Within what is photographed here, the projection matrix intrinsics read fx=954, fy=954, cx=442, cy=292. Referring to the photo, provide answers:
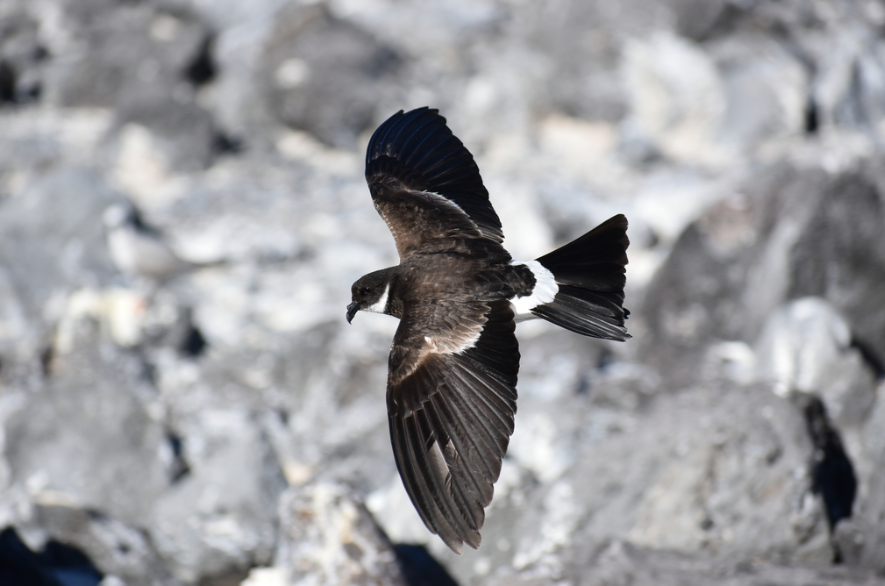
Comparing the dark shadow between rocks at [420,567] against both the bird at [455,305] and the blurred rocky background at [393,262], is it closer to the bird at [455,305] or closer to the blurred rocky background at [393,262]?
the blurred rocky background at [393,262]

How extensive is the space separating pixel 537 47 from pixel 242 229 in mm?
4530

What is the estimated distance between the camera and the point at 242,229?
9734 mm

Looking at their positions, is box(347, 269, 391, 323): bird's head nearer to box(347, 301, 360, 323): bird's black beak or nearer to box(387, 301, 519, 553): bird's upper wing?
box(347, 301, 360, 323): bird's black beak

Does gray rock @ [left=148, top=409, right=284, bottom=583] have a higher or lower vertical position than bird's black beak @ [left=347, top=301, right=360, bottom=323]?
lower

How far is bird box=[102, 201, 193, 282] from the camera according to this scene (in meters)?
9.08

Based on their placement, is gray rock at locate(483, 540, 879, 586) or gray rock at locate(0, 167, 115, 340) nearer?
gray rock at locate(483, 540, 879, 586)

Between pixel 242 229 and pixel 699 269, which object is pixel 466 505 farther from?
pixel 242 229

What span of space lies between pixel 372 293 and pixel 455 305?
570mm

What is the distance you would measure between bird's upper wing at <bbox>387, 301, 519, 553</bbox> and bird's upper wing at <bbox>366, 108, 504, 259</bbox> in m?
0.78

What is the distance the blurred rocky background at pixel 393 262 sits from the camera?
4801 mm

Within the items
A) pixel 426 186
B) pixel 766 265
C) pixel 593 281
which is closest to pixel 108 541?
pixel 426 186

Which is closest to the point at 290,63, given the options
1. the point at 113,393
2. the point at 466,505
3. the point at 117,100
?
the point at 117,100

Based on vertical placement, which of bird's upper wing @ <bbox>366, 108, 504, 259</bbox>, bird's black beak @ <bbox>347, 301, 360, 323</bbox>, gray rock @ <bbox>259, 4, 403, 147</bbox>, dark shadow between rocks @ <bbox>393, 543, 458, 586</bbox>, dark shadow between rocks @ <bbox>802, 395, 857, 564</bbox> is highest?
gray rock @ <bbox>259, 4, 403, 147</bbox>

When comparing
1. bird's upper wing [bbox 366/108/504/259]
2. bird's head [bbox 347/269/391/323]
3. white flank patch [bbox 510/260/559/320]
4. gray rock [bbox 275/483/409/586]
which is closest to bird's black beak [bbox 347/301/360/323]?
bird's head [bbox 347/269/391/323]
